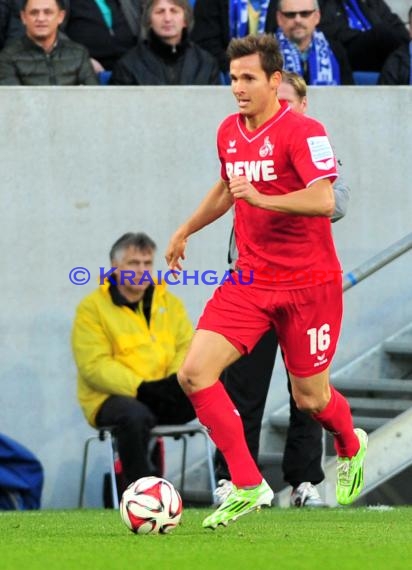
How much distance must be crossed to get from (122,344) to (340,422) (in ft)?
9.76

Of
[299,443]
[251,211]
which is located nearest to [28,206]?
[299,443]

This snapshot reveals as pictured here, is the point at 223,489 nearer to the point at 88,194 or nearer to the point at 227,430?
the point at 227,430

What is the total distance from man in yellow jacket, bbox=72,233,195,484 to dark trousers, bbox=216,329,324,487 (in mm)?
859

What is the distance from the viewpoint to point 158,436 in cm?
1056

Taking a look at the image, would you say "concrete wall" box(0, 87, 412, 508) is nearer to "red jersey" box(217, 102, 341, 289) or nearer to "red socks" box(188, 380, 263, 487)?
"red jersey" box(217, 102, 341, 289)

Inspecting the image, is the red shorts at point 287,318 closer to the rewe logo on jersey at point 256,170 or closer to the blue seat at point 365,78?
the rewe logo on jersey at point 256,170

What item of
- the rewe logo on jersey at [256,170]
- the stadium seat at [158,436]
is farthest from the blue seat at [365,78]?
the rewe logo on jersey at [256,170]

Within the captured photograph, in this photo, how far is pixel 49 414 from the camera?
11.4m

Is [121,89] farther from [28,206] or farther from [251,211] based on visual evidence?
[251,211]

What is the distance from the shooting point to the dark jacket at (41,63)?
11430 mm

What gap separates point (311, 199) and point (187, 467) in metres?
4.73

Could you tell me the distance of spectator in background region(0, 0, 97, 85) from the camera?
11344 millimetres

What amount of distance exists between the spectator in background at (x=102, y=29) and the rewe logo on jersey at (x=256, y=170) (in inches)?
192

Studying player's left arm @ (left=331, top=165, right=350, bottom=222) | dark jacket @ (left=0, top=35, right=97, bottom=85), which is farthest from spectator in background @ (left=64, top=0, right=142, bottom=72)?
player's left arm @ (left=331, top=165, right=350, bottom=222)
